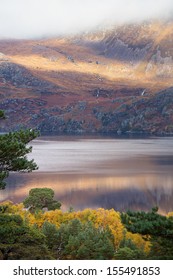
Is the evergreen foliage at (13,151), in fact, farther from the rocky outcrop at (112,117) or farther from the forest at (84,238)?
the rocky outcrop at (112,117)

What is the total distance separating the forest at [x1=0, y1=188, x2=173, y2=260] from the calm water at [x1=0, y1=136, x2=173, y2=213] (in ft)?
42.3

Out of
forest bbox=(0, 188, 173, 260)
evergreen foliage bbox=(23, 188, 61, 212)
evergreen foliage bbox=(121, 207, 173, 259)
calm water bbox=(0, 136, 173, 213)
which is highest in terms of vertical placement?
evergreen foliage bbox=(121, 207, 173, 259)

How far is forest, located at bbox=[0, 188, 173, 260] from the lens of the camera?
21.9 feet

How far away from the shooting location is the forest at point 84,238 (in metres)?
6.67

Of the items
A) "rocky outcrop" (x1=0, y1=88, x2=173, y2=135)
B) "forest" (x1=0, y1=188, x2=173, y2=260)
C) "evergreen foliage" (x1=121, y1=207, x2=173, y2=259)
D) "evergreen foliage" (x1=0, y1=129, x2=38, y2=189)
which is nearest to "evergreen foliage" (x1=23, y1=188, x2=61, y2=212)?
"forest" (x1=0, y1=188, x2=173, y2=260)

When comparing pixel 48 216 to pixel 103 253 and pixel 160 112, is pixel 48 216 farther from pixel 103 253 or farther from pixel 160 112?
pixel 160 112

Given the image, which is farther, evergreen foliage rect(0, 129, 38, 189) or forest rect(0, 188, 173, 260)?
evergreen foliage rect(0, 129, 38, 189)

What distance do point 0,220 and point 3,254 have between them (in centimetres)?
105

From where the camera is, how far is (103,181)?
4806cm

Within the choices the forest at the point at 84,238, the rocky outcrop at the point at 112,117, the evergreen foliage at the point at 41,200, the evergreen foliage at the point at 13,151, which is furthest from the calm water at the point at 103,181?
the rocky outcrop at the point at 112,117

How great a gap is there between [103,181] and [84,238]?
32833 millimetres

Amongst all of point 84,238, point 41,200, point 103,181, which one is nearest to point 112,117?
point 103,181

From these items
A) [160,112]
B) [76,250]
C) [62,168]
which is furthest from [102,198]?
[160,112]

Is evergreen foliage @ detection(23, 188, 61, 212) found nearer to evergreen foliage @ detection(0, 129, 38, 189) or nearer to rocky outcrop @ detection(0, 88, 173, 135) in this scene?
evergreen foliage @ detection(0, 129, 38, 189)
